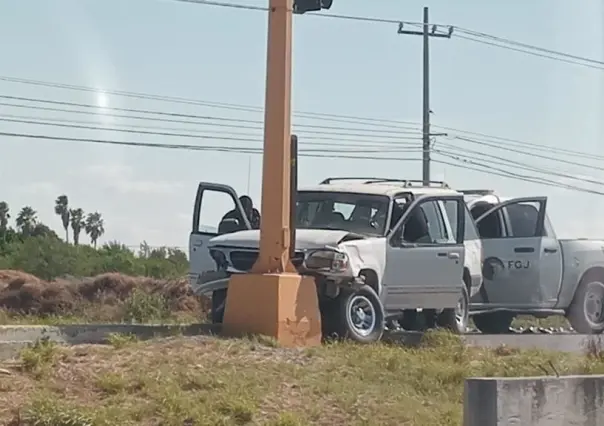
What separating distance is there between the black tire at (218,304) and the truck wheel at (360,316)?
4.82 feet

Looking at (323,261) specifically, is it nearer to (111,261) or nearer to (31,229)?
(111,261)

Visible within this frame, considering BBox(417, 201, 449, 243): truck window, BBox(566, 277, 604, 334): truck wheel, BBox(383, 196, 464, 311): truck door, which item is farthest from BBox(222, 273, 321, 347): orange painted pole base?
BBox(566, 277, 604, 334): truck wheel

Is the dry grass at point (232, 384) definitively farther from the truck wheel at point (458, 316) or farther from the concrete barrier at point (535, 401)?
the truck wheel at point (458, 316)

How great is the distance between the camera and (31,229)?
6944 centimetres

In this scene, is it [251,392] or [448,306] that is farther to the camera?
[448,306]

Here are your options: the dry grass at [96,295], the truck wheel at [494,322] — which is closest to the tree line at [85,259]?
the dry grass at [96,295]

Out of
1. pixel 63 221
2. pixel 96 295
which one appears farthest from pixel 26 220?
pixel 96 295

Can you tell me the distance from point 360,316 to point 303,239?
102 centimetres

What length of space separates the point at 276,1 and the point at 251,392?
191 inches

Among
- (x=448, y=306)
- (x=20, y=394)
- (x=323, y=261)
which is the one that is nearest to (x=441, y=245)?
(x=448, y=306)

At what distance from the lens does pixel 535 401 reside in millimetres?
8109

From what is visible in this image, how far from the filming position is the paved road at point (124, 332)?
10.3 m

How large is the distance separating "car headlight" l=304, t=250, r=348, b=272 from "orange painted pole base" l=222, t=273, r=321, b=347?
50 centimetres

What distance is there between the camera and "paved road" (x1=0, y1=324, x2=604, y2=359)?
10.3m
